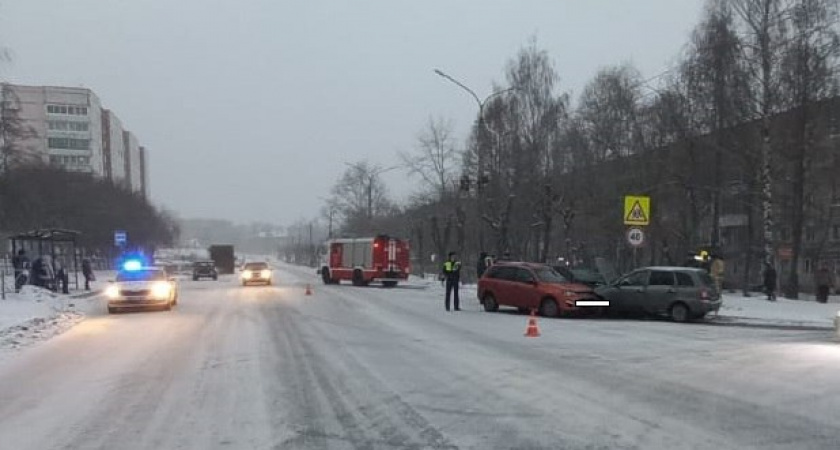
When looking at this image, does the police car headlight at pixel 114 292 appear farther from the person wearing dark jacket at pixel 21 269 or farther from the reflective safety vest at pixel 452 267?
the reflective safety vest at pixel 452 267

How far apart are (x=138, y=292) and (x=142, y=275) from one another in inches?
44.2

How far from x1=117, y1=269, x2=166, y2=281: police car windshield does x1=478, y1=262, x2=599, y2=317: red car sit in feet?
34.0

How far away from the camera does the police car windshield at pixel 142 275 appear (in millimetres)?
27219

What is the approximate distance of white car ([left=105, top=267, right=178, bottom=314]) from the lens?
86.8ft

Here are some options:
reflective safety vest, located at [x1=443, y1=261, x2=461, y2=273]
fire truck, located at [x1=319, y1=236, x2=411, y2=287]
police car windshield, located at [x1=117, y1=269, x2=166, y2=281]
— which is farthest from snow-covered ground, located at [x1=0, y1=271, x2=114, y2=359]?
fire truck, located at [x1=319, y1=236, x2=411, y2=287]

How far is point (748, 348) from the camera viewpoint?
52.0ft

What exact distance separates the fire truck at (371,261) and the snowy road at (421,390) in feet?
98.7

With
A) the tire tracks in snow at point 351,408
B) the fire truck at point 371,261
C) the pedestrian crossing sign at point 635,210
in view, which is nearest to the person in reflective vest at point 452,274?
the pedestrian crossing sign at point 635,210

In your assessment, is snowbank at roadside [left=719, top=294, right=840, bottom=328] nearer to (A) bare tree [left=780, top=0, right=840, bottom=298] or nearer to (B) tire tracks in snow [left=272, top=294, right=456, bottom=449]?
(A) bare tree [left=780, top=0, right=840, bottom=298]

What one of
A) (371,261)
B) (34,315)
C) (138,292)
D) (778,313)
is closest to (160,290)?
(138,292)

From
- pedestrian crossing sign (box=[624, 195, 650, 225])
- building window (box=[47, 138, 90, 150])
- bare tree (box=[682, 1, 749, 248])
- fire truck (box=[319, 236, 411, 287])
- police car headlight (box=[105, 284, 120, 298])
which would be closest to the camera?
pedestrian crossing sign (box=[624, 195, 650, 225])

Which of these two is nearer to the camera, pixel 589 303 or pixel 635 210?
pixel 589 303

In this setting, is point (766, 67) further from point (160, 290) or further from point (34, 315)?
point (34, 315)

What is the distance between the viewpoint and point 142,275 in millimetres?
27547
